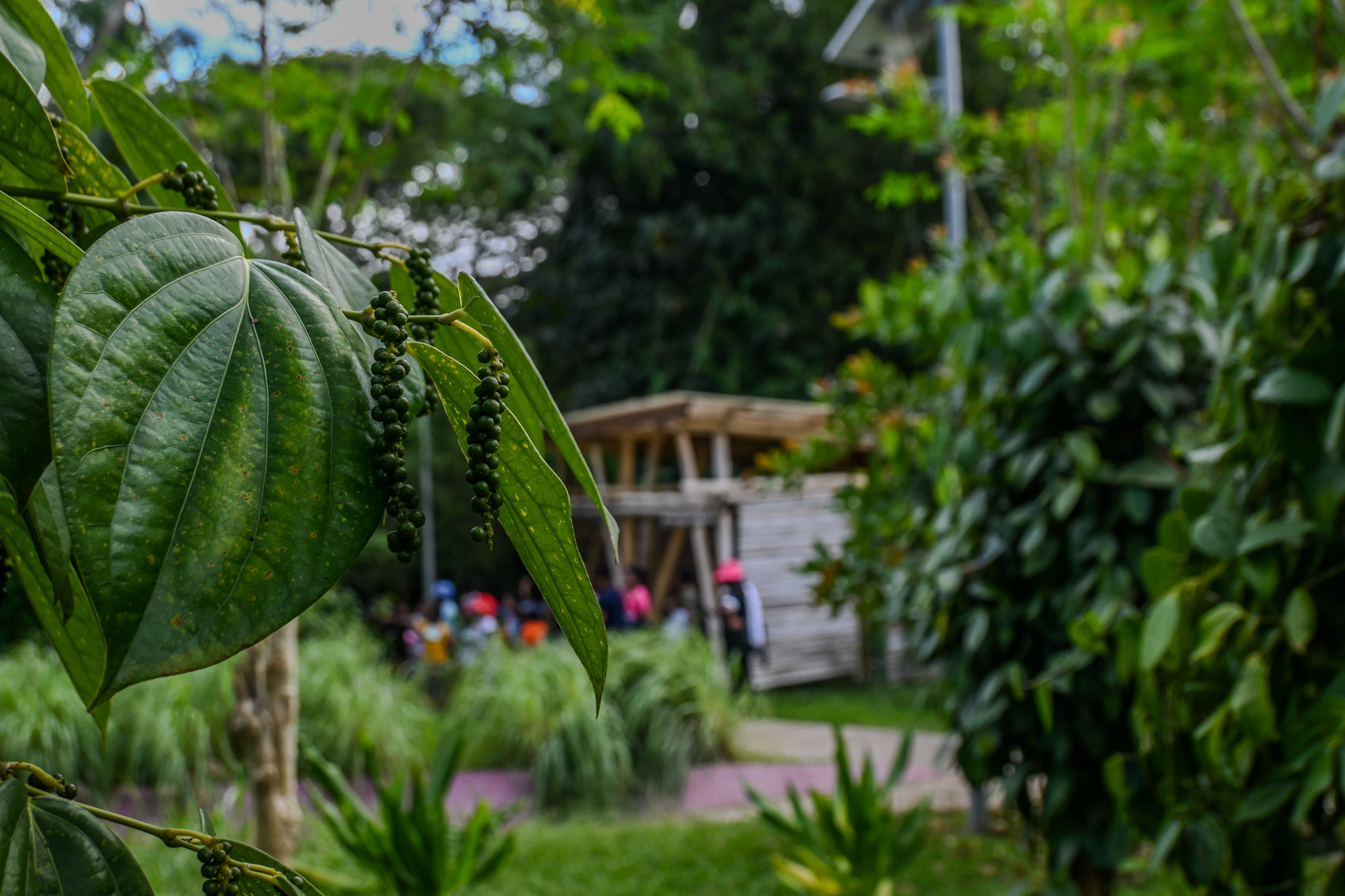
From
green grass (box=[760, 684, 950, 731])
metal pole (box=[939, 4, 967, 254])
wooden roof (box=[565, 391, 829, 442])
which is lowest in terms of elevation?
green grass (box=[760, 684, 950, 731])

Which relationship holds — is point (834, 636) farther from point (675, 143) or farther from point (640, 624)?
point (675, 143)

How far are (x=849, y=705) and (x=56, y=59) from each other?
9955 millimetres

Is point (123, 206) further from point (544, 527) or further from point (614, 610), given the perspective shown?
point (614, 610)

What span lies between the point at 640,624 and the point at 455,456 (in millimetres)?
4598

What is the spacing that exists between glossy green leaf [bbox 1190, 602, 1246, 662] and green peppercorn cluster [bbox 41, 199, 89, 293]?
1.31 m

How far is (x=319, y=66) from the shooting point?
400cm

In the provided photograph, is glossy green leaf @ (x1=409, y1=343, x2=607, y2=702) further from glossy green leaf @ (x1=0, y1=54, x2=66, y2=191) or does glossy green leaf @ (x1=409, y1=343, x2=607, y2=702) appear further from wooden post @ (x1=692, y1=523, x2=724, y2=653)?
wooden post @ (x1=692, y1=523, x2=724, y2=653)

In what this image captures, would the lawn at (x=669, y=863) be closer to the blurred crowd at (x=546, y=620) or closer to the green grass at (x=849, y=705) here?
the blurred crowd at (x=546, y=620)

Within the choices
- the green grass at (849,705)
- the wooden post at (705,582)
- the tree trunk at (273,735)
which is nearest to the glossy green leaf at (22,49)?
the tree trunk at (273,735)

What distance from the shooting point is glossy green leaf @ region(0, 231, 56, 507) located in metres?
0.42

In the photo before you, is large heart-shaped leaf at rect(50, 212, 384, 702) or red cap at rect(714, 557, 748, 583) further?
red cap at rect(714, 557, 748, 583)

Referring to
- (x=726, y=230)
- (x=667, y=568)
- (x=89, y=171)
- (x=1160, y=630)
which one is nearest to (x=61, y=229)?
(x=89, y=171)

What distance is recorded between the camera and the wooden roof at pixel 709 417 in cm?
957

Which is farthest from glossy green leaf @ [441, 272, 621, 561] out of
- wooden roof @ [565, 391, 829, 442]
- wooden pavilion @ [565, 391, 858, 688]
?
wooden pavilion @ [565, 391, 858, 688]
